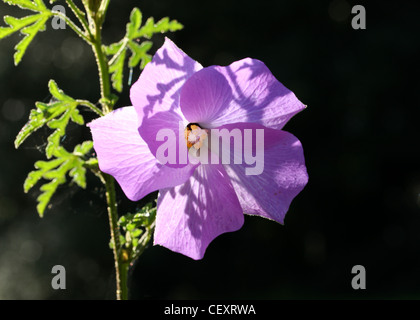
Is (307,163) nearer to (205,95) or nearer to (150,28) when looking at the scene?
(150,28)

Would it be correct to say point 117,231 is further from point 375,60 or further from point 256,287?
point 256,287

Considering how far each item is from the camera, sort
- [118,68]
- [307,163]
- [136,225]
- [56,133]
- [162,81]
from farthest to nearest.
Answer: [307,163] → [118,68] → [56,133] → [136,225] → [162,81]

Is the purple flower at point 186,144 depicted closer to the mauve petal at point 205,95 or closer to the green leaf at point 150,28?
the mauve petal at point 205,95

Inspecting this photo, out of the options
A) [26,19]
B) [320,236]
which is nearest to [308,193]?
[320,236]

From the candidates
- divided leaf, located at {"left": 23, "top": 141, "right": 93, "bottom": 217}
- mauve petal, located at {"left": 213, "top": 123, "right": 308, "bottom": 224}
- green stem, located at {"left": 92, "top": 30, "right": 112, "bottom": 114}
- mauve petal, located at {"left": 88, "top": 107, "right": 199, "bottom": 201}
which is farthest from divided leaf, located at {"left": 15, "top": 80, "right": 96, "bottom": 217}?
mauve petal, located at {"left": 213, "top": 123, "right": 308, "bottom": 224}

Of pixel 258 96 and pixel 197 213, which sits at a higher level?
pixel 258 96

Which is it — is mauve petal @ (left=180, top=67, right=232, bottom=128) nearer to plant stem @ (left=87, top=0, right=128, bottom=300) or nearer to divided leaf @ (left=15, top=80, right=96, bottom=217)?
plant stem @ (left=87, top=0, right=128, bottom=300)

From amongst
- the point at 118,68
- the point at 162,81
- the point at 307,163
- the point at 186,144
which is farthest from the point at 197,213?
the point at 307,163
